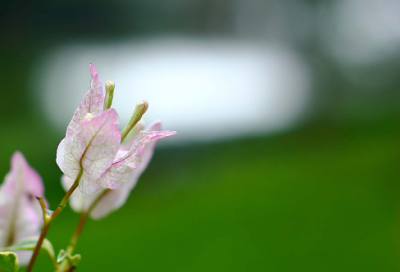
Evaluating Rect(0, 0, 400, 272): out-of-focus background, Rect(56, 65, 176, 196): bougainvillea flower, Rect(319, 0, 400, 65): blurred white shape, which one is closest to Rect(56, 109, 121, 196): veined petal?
Rect(56, 65, 176, 196): bougainvillea flower

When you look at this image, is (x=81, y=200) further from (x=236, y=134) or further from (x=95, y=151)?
(x=236, y=134)

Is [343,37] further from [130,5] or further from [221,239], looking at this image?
[221,239]

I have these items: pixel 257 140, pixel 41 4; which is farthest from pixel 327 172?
pixel 41 4

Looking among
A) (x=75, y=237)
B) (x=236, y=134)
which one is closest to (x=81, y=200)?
(x=75, y=237)

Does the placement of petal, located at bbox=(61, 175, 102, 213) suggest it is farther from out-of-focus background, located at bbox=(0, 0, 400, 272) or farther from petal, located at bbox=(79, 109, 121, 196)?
out-of-focus background, located at bbox=(0, 0, 400, 272)

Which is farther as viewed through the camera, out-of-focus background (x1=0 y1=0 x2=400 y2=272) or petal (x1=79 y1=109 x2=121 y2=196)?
out-of-focus background (x1=0 y1=0 x2=400 y2=272)

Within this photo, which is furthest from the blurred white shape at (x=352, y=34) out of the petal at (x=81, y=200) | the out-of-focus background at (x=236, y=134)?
the petal at (x=81, y=200)
